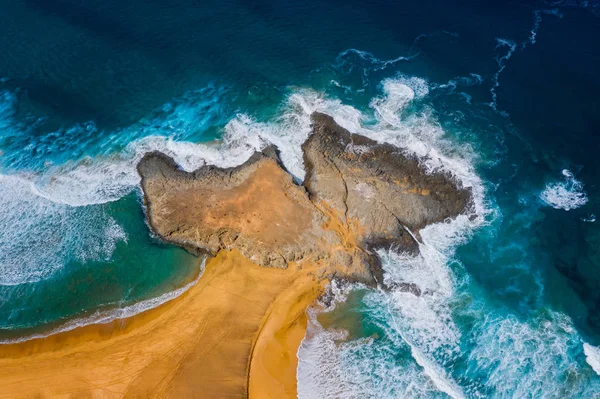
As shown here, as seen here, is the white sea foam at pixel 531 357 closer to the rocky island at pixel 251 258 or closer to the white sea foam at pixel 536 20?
the rocky island at pixel 251 258

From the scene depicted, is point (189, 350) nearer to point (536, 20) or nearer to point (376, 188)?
point (376, 188)

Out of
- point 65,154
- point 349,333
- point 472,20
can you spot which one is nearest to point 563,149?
point 472,20

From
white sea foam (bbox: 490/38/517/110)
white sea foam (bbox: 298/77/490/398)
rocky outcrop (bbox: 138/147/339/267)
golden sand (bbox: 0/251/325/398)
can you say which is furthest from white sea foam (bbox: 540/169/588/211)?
golden sand (bbox: 0/251/325/398)

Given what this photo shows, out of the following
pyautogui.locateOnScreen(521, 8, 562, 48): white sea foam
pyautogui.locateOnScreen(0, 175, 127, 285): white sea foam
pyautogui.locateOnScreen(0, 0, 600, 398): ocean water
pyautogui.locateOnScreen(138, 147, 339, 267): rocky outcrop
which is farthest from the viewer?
pyautogui.locateOnScreen(521, 8, 562, 48): white sea foam

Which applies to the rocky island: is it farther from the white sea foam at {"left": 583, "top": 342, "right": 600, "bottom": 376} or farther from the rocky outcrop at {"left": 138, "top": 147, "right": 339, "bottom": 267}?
the white sea foam at {"left": 583, "top": 342, "right": 600, "bottom": 376}

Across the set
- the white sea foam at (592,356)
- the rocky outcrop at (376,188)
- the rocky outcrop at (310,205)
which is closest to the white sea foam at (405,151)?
the rocky outcrop at (376,188)

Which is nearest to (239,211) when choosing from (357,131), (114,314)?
(114,314)

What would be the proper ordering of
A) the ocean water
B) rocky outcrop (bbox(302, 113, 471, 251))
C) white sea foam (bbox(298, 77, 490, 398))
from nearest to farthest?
1. white sea foam (bbox(298, 77, 490, 398))
2. the ocean water
3. rocky outcrop (bbox(302, 113, 471, 251))
